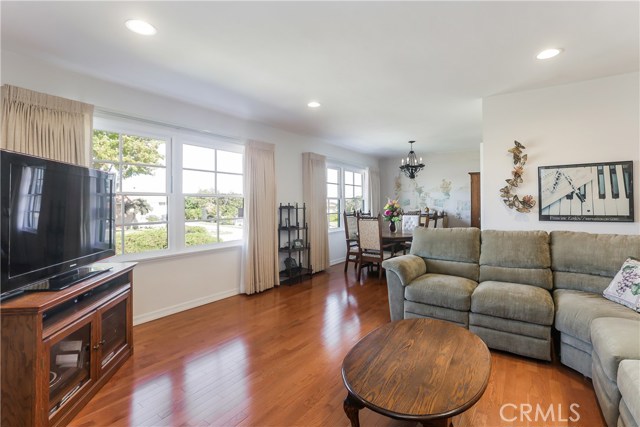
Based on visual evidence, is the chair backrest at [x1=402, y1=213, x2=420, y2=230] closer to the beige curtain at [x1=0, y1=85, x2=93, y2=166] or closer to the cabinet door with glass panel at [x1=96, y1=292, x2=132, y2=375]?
the cabinet door with glass panel at [x1=96, y1=292, x2=132, y2=375]

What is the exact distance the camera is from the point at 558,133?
311 cm

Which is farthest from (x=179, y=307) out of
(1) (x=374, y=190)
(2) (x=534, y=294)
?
(1) (x=374, y=190)

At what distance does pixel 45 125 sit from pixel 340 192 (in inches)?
188

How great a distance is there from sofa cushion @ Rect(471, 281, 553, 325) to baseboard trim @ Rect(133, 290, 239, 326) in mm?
2950

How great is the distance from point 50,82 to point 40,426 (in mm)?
2587

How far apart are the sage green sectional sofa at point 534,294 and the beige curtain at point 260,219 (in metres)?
1.99

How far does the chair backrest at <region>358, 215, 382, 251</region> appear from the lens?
4617mm

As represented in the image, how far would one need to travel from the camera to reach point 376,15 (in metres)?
1.87

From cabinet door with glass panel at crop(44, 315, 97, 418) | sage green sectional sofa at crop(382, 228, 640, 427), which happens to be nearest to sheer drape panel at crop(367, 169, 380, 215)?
sage green sectional sofa at crop(382, 228, 640, 427)

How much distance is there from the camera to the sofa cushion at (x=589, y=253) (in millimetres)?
2410

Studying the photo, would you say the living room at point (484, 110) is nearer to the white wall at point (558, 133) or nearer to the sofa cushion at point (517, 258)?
the white wall at point (558, 133)

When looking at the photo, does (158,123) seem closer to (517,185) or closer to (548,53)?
(548,53)

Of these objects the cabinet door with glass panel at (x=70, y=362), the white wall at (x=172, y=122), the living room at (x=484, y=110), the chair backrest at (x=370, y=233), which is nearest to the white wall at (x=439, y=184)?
the living room at (x=484, y=110)

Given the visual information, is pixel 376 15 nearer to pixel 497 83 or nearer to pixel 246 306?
pixel 497 83
